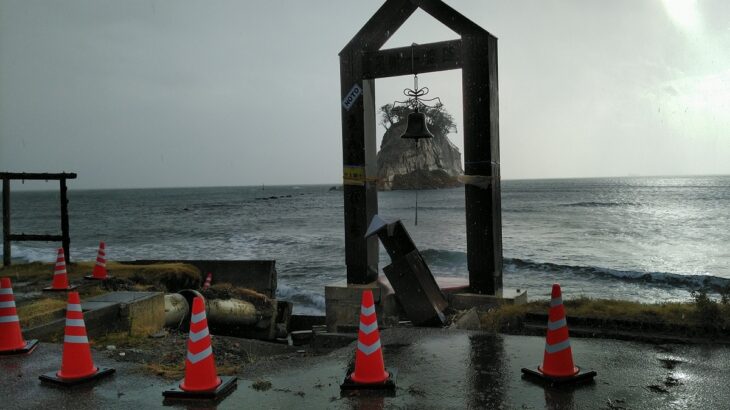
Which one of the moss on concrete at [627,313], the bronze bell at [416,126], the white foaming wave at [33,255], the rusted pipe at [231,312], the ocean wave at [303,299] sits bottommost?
the ocean wave at [303,299]

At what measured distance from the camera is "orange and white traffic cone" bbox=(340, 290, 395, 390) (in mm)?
4152

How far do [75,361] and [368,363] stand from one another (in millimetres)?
2669

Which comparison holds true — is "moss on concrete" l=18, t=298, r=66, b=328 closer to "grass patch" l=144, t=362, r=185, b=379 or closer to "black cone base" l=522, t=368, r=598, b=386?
"grass patch" l=144, t=362, r=185, b=379

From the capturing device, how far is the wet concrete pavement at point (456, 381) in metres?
3.80

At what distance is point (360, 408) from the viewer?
12.2ft

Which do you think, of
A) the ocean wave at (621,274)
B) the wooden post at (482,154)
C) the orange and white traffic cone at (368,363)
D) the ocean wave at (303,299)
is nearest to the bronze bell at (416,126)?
the wooden post at (482,154)

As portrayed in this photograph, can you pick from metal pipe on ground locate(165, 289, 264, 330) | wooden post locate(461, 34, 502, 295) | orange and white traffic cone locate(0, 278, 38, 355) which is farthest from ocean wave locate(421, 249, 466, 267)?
orange and white traffic cone locate(0, 278, 38, 355)

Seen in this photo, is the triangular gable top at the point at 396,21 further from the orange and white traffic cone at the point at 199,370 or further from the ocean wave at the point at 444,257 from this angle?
the ocean wave at the point at 444,257

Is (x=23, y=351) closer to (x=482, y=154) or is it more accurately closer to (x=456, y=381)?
(x=456, y=381)

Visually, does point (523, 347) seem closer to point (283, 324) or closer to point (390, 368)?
point (390, 368)

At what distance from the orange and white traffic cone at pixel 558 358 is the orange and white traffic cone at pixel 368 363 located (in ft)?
4.13

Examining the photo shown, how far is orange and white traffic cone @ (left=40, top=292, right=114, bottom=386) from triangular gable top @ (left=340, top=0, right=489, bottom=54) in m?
5.74

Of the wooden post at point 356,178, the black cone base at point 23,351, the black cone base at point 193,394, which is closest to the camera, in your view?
the black cone base at point 193,394

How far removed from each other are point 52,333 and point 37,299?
2193mm
